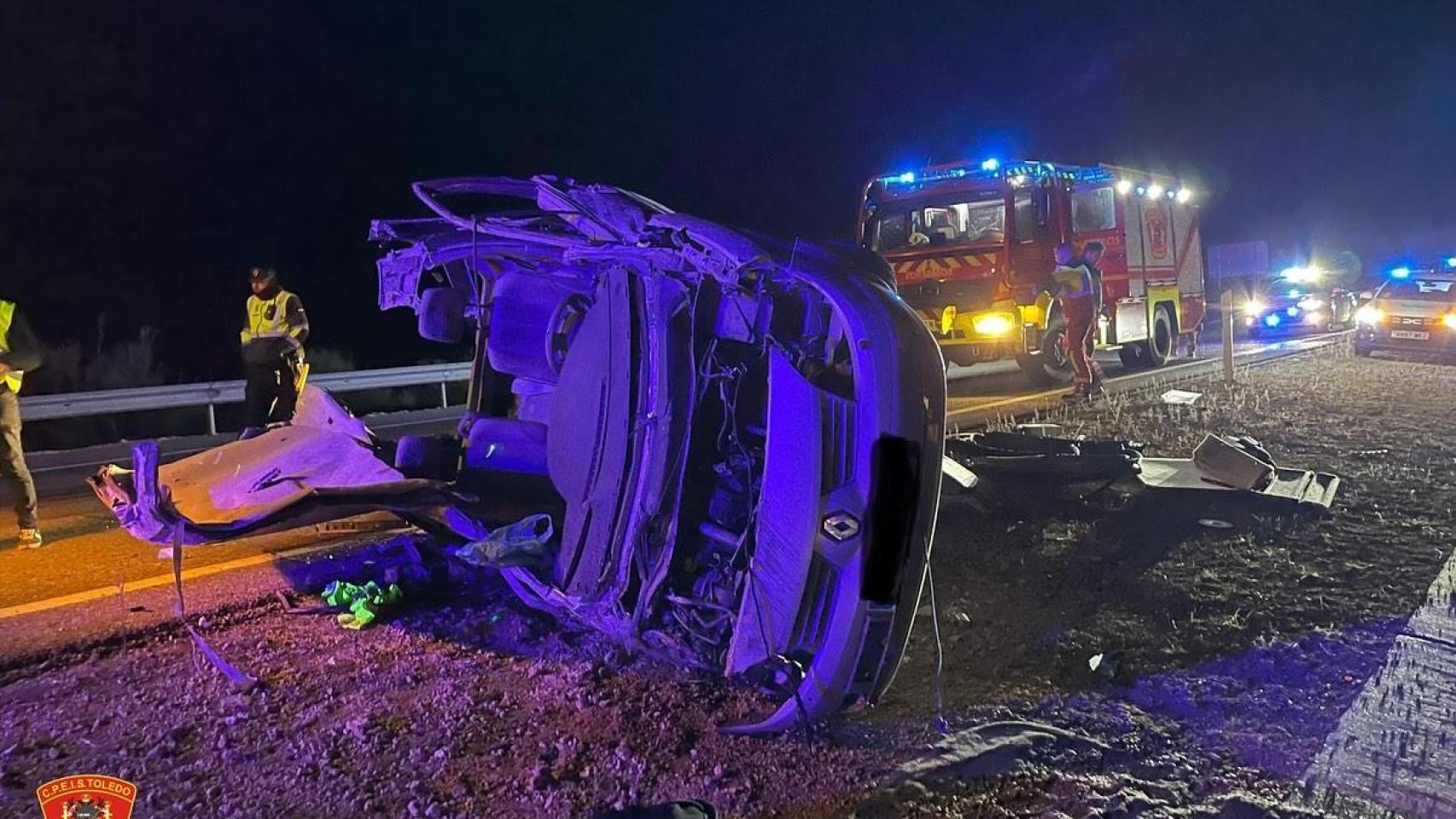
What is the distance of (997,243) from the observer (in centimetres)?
1188

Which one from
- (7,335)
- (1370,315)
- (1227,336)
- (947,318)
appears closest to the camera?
(7,335)

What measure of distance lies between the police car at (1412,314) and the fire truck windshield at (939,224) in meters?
6.78

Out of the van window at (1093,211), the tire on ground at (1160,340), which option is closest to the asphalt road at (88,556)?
the van window at (1093,211)

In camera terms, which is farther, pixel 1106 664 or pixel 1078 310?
pixel 1078 310

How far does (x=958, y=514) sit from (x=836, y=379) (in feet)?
8.17

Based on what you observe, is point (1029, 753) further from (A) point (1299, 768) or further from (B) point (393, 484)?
(B) point (393, 484)

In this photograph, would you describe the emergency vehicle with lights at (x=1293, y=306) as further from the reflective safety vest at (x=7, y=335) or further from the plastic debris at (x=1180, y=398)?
the reflective safety vest at (x=7, y=335)

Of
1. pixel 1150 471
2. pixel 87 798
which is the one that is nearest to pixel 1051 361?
pixel 1150 471

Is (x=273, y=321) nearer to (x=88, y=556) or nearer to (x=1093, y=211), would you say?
(x=88, y=556)

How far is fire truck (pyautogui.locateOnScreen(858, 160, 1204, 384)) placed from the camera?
467 inches

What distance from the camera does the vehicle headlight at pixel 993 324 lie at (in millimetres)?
11820

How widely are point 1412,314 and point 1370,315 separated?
23.0 inches

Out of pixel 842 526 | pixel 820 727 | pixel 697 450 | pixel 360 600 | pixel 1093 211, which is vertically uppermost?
pixel 1093 211

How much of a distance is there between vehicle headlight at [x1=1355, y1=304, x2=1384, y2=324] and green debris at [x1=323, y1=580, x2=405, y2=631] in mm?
14991
